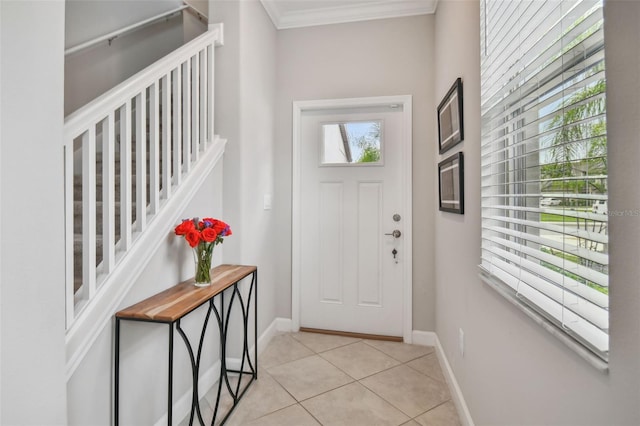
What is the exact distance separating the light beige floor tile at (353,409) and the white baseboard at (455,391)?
0.96 feet

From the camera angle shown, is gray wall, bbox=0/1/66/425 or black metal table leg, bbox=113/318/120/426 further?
black metal table leg, bbox=113/318/120/426

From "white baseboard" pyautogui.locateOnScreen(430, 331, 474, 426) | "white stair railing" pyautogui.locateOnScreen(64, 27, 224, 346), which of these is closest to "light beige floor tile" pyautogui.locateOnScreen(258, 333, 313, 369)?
"white baseboard" pyautogui.locateOnScreen(430, 331, 474, 426)

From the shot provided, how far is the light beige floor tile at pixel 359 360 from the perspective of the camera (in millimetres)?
2279

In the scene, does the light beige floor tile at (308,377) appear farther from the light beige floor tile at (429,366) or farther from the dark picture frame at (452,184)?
the dark picture frame at (452,184)

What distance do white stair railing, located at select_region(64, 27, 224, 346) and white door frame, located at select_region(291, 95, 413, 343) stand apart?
2.94ft

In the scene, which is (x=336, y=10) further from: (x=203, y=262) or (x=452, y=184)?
(x=203, y=262)

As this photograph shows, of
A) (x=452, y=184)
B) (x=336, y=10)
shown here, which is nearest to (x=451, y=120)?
(x=452, y=184)

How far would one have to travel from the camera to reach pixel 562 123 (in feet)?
2.84

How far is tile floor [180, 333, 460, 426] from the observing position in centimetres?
179

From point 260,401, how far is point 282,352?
0.62m

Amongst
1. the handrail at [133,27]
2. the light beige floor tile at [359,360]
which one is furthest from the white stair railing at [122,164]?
the light beige floor tile at [359,360]

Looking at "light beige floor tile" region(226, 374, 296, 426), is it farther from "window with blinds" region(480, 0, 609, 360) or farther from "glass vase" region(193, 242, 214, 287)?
"window with blinds" region(480, 0, 609, 360)

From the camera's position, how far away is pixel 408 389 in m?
2.05

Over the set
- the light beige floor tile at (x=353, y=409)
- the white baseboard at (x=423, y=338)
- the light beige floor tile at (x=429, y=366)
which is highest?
the white baseboard at (x=423, y=338)
